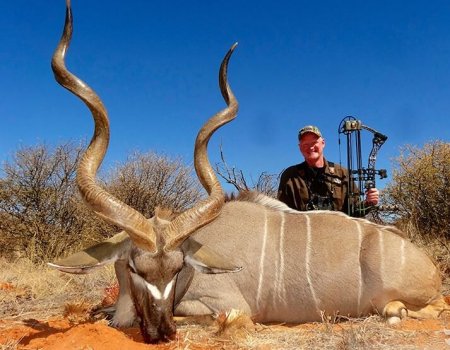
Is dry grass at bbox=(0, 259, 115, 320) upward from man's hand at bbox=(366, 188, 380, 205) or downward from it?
downward

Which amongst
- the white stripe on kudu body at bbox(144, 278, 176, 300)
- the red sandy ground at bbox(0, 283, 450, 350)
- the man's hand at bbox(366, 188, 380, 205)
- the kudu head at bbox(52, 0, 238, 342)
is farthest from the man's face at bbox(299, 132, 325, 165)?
the white stripe on kudu body at bbox(144, 278, 176, 300)

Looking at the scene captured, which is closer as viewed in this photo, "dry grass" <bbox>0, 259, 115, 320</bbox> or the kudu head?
the kudu head

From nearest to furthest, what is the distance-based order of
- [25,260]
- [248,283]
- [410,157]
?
[248,283] < [25,260] < [410,157]

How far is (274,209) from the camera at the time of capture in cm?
401

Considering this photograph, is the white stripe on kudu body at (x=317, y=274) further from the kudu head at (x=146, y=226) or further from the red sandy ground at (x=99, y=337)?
the kudu head at (x=146, y=226)

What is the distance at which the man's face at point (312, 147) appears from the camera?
5.23m

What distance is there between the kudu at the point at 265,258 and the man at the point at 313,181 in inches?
47.7

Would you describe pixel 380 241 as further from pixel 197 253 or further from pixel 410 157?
pixel 410 157

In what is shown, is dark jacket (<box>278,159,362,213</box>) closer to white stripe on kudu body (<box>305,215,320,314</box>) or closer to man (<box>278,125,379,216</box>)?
man (<box>278,125,379,216</box>)

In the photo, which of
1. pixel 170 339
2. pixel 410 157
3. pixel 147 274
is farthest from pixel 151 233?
pixel 410 157

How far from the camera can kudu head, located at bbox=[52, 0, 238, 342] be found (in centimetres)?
274

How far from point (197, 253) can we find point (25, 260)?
16.7 ft

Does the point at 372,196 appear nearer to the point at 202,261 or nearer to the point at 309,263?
the point at 309,263

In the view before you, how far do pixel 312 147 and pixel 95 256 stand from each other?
2.91 metres
